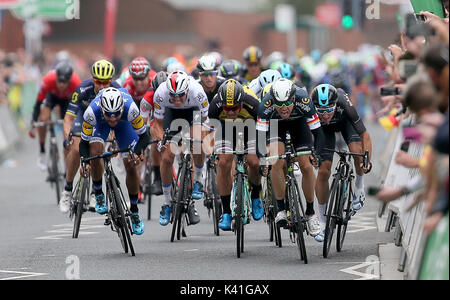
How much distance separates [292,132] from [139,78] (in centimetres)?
381

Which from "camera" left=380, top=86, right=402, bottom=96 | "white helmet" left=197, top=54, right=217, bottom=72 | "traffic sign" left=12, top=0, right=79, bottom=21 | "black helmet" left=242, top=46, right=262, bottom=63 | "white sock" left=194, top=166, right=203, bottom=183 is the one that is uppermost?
"traffic sign" left=12, top=0, right=79, bottom=21

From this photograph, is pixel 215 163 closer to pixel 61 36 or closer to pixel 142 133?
pixel 142 133

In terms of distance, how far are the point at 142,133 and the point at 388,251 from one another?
2797mm

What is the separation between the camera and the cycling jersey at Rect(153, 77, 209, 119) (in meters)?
13.2

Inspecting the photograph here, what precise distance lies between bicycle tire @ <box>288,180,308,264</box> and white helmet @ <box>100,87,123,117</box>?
1924mm

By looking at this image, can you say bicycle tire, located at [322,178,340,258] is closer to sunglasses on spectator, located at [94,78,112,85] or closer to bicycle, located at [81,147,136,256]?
bicycle, located at [81,147,136,256]

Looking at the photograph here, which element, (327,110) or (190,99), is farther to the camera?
(190,99)

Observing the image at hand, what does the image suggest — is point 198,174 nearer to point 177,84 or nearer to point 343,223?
point 177,84

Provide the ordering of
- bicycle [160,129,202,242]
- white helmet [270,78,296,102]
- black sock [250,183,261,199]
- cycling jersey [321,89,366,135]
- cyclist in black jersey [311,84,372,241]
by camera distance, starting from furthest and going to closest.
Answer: bicycle [160,129,202,242] → black sock [250,183,261,199] → cycling jersey [321,89,366,135] → cyclist in black jersey [311,84,372,241] → white helmet [270,78,296,102]

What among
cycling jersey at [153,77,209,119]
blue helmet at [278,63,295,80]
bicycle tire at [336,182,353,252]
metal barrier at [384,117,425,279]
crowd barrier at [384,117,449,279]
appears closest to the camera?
crowd barrier at [384,117,449,279]

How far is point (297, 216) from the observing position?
11.0 m

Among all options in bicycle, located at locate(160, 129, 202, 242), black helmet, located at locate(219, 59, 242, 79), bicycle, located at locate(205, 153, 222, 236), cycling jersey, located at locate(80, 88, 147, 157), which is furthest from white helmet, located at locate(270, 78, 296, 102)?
black helmet, located at locate(219, 59, 242, 79)

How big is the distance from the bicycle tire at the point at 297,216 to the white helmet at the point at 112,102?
75.8 inches

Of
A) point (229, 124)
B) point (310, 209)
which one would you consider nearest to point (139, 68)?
point (229, 124)
